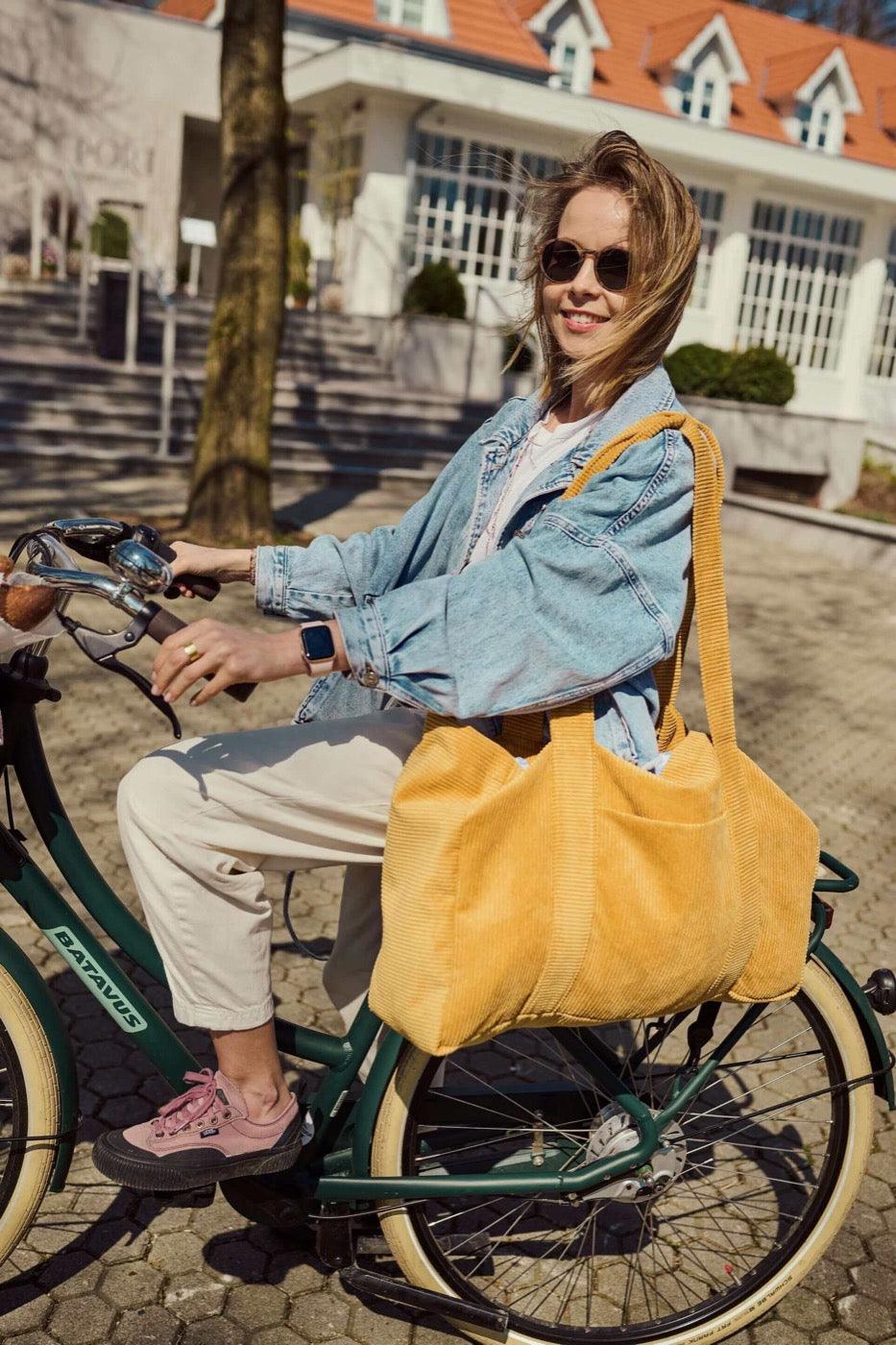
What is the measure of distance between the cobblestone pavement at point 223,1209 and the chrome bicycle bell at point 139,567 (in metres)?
0.93

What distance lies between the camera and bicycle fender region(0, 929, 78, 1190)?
212cm

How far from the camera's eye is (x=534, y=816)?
1.88 metres

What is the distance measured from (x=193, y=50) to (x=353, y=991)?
21.6 m

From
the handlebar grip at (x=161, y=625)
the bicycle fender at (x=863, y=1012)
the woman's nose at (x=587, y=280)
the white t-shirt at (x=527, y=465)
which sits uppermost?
the woman's nose at (x=587, y=280)

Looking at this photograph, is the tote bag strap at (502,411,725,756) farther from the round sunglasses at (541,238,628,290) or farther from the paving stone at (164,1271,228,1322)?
the paving stone at (164,1271,228,1322)

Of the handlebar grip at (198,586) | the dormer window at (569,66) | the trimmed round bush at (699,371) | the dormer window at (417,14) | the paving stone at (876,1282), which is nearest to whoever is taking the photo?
the handlebar grip at (198,586)

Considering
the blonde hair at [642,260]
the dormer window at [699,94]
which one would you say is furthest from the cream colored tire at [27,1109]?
the dormer window at [699,94]

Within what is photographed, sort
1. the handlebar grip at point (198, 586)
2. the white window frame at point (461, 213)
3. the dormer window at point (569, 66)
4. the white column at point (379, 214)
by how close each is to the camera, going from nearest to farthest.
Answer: the handlebar grip at point (198, 586), the white column at point (379, 214), the white window frame at point (461, 213), the dormer window at point (569, 66)

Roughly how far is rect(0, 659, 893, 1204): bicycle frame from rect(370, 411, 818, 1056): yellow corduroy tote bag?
0.31 m

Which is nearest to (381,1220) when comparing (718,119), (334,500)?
(334,500)

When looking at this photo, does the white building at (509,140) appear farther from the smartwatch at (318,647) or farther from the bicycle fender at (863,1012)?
the smartwatch at (318,647)

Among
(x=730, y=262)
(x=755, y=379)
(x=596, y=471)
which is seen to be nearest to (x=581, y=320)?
(x=596, y=471)

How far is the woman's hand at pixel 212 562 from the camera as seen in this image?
2119mm

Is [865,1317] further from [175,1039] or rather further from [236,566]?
[236,566]
